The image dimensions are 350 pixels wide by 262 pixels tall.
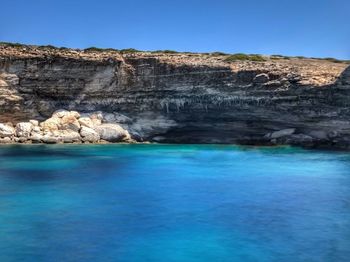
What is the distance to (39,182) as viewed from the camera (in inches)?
998

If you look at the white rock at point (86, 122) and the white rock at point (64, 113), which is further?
the white rock at point (64, 113)

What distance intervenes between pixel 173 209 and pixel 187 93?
26.2 meters

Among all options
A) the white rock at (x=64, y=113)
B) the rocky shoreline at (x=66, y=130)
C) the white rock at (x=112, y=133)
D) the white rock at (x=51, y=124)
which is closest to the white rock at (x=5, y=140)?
the rocky shoreline at (x=66, y=130)

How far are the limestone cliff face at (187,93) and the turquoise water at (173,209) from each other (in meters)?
7.34

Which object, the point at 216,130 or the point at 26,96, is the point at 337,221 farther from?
the point at 26,96

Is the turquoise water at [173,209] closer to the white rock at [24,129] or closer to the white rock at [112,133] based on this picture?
the white rock at [24,129]

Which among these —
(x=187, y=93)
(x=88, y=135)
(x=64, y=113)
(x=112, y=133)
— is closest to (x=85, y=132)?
(x=88, y=135)

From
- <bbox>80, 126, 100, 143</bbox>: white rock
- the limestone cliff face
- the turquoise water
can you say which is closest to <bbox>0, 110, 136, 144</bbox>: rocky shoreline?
<bbox>80, 126, 100, 143</bbox>: white rock

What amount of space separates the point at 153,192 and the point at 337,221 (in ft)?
29.0

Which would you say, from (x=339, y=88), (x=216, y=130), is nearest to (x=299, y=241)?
(x=339, y=88)

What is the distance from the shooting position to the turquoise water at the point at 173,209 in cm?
1459

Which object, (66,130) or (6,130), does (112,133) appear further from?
(6,130)

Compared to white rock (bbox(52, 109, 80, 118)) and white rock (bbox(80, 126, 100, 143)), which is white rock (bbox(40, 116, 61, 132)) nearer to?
white rock (bbox(52, 109, 80, 118))

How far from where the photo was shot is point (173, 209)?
19.8 metres
